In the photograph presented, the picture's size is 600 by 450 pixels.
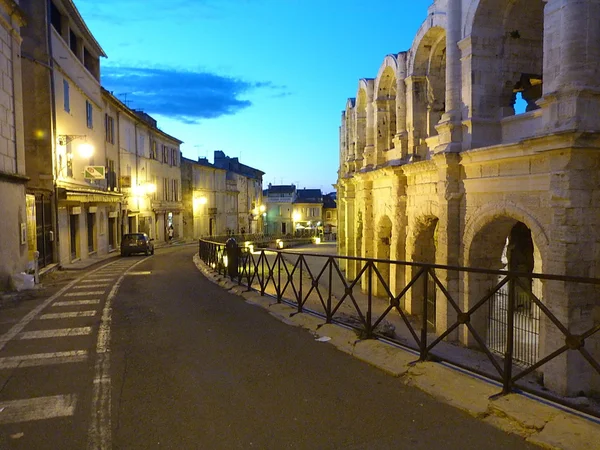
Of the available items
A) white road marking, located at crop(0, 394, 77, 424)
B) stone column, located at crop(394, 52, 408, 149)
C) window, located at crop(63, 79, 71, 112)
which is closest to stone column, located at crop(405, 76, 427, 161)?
stone column, located at crop(394, 52, 408, 149)

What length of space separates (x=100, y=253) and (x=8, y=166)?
13.3 metres

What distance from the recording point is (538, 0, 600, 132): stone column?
810 cm

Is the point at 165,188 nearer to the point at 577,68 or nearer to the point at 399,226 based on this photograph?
the point at 399,226

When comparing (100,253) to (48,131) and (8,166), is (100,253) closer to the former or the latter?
(48,131)

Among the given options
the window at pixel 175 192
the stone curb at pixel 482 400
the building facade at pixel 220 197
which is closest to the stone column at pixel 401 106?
the stone curb at pixel 482 400

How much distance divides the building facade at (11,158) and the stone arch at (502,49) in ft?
37.2

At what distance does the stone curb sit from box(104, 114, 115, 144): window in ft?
80.5

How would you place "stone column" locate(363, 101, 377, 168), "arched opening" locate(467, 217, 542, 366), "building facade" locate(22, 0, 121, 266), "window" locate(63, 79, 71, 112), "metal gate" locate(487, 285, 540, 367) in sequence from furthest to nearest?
1. "window" locate(63, 79, 71, 112)
2. "stone column" locate(363, 101, 377, 168)
3. "building facade" locate(22, 0, 121, 266)
4. "arched opening" locate(467, 217, 542, 366)
5. "metal gate" locate(487, 285, 540, 367)

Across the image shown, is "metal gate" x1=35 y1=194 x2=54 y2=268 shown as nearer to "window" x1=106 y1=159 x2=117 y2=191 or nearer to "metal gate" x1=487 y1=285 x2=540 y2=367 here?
"window" x1=106 y1=159 x2=117 y2=191

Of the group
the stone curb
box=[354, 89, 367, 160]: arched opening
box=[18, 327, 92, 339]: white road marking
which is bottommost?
box=[18, 327, 92, 339]: white road marking

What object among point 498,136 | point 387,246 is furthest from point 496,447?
point 387,246

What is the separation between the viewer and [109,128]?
89.4 ft

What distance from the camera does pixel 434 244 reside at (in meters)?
14.7

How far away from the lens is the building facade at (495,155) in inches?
324
